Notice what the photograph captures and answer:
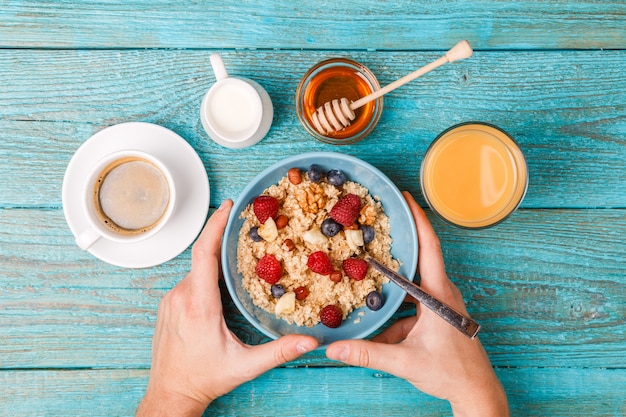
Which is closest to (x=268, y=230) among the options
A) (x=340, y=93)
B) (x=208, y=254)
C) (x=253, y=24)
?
(x=208, y=254)

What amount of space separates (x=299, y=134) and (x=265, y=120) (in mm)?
102

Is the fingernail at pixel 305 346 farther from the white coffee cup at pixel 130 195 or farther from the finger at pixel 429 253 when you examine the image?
the white coffee cup at pixel 130 195

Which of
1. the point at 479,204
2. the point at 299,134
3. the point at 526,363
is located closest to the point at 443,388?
the point at 526,363

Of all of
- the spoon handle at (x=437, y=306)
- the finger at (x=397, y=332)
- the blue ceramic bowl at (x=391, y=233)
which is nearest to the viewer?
the spoon handle at (x=437, y=306)

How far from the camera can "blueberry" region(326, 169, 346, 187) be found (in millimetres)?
1099

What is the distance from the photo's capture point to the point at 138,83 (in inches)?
47.7

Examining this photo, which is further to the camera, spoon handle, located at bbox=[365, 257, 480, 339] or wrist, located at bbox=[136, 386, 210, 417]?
wrist, located at bbox=[136, 386, 210, 417]

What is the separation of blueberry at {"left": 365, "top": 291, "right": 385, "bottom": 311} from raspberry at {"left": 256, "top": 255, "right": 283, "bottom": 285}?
19cm

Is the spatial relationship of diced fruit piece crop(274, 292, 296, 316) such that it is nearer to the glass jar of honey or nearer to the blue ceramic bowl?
the blue ceramic bowl

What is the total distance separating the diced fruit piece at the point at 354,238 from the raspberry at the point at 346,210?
3 cm

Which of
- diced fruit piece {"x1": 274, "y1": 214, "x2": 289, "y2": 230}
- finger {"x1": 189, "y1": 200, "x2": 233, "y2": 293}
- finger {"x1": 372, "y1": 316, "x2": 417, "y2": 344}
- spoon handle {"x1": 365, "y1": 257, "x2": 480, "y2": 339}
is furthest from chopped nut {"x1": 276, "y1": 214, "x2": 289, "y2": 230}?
finger {"x1": 372, "y1": 316, "x2": 417, "y2": 344}

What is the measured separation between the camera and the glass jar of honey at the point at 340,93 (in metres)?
1.14

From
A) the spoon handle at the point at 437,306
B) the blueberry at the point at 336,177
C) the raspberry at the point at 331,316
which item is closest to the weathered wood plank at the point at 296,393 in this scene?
the raspberry at the point at 331,316

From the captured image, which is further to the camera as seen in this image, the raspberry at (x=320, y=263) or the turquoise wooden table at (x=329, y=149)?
the turquoise wooden table at (x=329, y=149)
